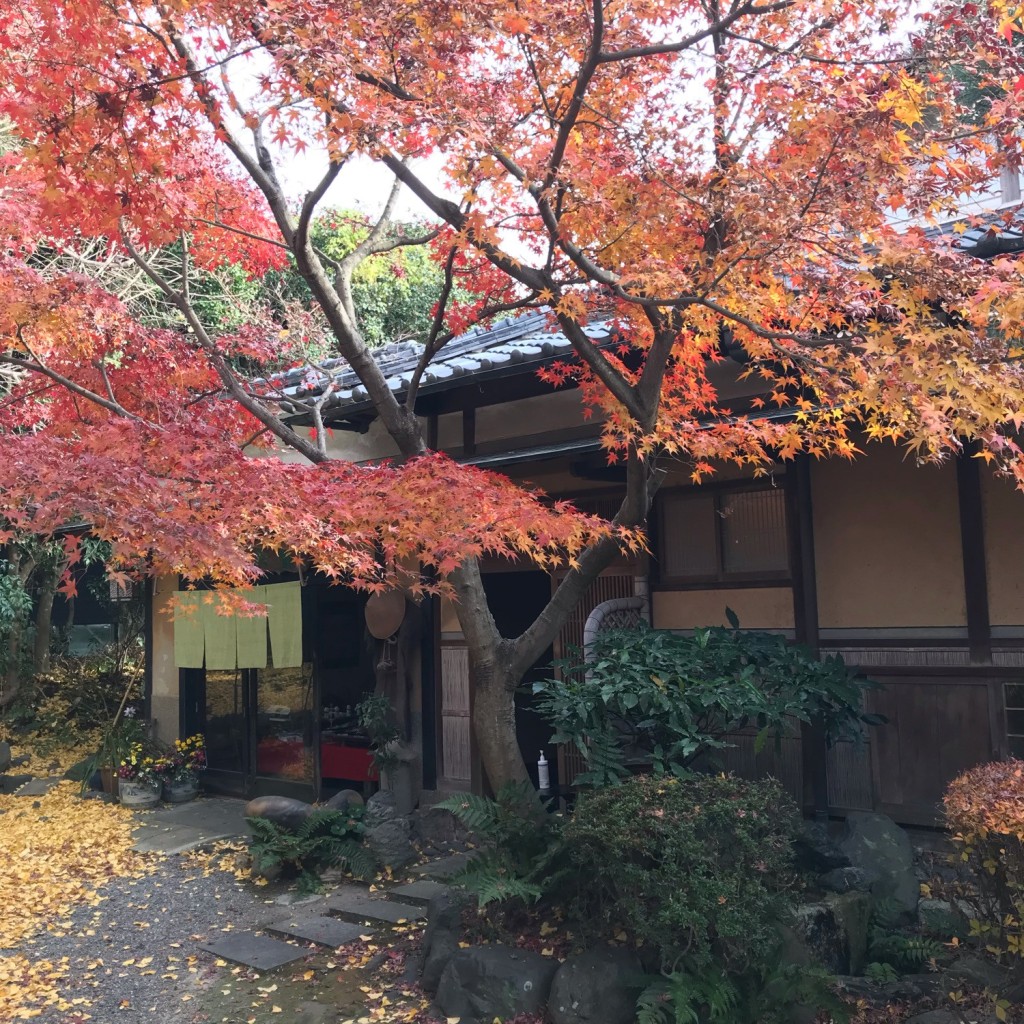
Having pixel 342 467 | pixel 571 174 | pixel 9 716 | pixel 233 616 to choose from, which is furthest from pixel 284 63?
pixel 9 716

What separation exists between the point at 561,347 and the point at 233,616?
6522 mm

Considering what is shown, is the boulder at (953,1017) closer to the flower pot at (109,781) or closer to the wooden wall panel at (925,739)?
the wooden wall panel at (925,739)

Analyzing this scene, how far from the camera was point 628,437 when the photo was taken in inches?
254

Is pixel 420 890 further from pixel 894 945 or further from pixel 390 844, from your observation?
pixel 894 945

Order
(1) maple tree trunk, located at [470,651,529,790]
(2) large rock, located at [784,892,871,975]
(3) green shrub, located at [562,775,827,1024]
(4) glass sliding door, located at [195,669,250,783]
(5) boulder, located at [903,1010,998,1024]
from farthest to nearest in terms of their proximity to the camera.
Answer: (4) glass sliding door, located at [195,669,250,783]
(1) maple tree trunk, located at [470,651,529,790]
(2) large rock, located at [784,892,871,975]
(3) green shrub, located at [562,775,827,1024]
(5) boulder, located at [903,1010,998,1024]

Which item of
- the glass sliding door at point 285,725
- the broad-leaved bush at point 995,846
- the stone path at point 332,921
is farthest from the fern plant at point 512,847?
the glass sliding door at point 285,725

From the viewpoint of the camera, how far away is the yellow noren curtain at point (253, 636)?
1169 cm

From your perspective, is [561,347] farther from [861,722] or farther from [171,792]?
[171,792]

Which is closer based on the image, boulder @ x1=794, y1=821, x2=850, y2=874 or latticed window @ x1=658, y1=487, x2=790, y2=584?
boulder @ x1=794, y1=821, x2=850, y2=874

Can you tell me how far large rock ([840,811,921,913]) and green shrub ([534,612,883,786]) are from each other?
2.19 ft

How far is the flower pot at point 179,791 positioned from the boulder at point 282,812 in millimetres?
3938

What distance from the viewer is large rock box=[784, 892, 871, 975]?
570cm

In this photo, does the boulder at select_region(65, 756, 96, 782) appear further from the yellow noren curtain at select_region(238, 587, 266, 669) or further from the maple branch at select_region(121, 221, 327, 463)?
the maple branch at select_region(121, 221, 327, 463)

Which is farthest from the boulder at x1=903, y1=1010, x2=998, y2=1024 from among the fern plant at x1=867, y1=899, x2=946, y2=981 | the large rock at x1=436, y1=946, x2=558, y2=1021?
the large rock at x1=436, y1=946, x2=558, y2=1021
